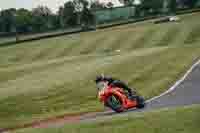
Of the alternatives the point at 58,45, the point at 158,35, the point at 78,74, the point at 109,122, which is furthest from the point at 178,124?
the point at 58,45

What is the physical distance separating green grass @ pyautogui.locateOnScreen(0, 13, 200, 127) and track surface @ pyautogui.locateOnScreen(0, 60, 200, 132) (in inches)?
30.2

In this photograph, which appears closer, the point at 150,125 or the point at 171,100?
the point at 150,125

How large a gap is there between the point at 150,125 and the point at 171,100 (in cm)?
907

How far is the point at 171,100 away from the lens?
22.1 meters

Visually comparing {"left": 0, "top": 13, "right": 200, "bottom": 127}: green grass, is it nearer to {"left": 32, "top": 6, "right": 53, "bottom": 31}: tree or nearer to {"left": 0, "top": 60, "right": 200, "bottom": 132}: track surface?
{"left": 0, "top": 60, "right": 200, "bottom": 132}: track surface

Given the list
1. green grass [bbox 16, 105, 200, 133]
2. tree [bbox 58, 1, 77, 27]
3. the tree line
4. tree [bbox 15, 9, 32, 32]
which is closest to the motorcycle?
green grass [bbox 16, 105, 200, 133]

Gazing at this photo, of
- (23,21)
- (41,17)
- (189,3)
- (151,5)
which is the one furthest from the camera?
(41,17)

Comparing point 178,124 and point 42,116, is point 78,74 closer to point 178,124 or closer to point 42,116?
point 42,116

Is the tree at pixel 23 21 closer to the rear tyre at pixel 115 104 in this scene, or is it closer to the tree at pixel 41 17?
the tree at pixel 41 17

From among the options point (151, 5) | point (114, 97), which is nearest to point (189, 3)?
point (151, 5)

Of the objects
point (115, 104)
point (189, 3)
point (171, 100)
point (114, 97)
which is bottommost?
point (189, 3)

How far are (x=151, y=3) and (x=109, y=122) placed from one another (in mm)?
148192

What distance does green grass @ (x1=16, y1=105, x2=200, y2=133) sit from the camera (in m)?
12.8

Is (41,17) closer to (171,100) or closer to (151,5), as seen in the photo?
(151,5)
